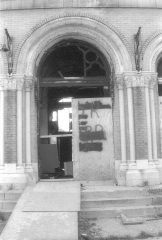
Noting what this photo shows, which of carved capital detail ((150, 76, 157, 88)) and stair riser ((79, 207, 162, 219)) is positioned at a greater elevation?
carved capital detail ((150, 76, 157, 88))

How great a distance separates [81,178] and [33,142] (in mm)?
1896

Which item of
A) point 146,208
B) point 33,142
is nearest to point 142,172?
point 146,208

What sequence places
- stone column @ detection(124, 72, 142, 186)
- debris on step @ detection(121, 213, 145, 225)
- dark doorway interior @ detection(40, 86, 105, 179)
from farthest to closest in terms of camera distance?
dark doorway interior @ detection(40, 86, 105, 179)
stone column @ detection(124, 72, 142, 186)
debris on step @ detection(121, 213, 145, 225)

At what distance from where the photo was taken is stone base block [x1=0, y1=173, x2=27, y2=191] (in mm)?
7754

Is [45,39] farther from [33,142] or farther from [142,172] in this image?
[142,172]

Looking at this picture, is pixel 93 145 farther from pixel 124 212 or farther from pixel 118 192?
pixel 124 212

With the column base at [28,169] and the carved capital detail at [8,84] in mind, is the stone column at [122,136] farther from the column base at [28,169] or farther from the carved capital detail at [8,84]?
the carved capital detail at [8,84]

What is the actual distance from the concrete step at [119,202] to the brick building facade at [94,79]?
Result: 3.25ft

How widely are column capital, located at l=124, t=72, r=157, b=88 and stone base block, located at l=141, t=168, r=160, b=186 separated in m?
2.62

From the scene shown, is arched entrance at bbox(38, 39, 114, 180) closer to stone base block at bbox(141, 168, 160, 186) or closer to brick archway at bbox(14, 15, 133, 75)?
brick archway at bbox(14, 15, 133, 75)

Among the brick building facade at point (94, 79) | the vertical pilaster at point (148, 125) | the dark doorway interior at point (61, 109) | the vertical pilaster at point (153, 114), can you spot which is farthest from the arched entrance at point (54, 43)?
the dark doorway interior at point (61, 109)

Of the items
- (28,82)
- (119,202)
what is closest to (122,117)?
(119,202)

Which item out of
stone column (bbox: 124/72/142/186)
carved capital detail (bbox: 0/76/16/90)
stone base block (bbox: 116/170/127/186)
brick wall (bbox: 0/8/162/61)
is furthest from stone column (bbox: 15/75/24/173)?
stone column (bbox: 124/72/142/186)

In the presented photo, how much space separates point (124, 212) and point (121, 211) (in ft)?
0.25
